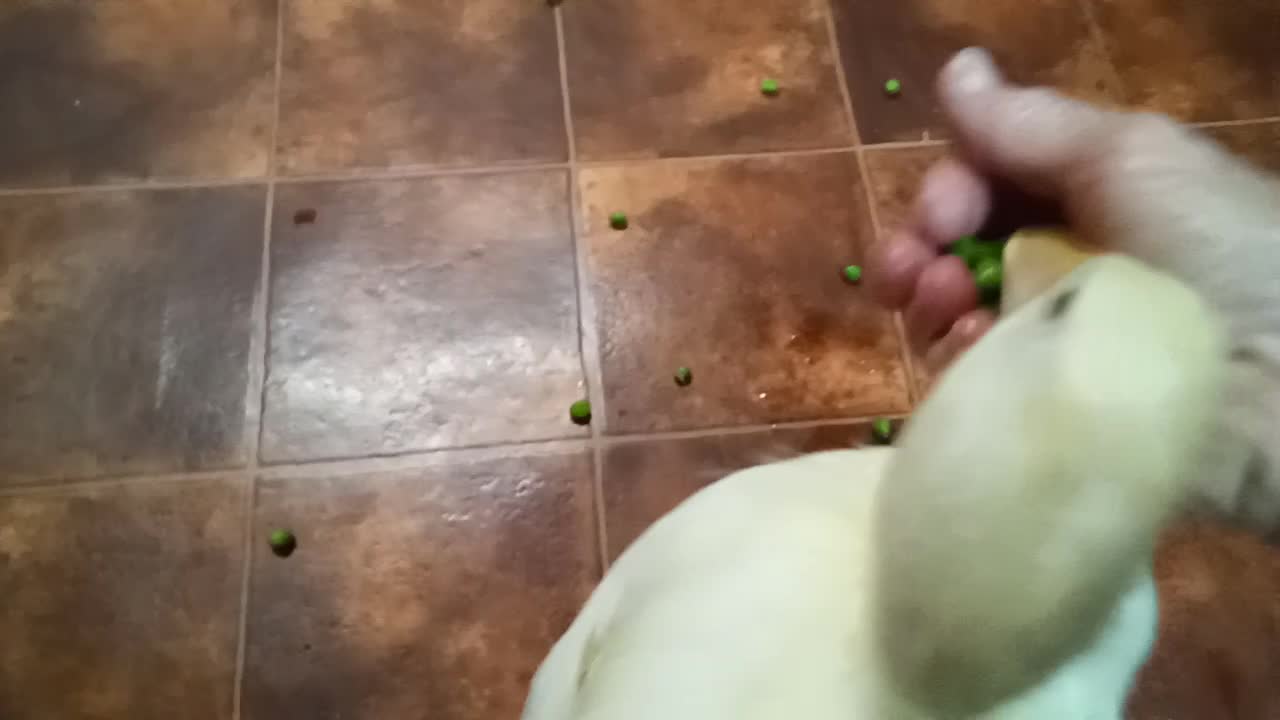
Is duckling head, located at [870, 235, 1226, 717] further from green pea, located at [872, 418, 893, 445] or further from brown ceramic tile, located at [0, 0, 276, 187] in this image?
brown ceramic tile, located at [0, 0, 276, 187]

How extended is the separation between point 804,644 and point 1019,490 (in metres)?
0.12

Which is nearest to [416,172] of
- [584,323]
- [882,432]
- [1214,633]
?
[584,323]

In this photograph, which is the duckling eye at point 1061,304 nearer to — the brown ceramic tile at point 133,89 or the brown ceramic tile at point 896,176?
the brown ceramic tile at point 896,176

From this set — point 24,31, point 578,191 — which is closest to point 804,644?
point 578,191

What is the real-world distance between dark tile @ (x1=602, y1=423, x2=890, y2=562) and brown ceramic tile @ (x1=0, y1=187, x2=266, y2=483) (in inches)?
12.6

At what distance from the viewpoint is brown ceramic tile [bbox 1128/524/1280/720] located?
89 centimetres

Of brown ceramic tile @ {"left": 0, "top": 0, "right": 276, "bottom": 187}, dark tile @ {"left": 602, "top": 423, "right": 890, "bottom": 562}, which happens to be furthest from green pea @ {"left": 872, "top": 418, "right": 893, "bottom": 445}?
brown ceramic tile @ {"left": 0, "top": 0, "right": 276, "bottom": 187}

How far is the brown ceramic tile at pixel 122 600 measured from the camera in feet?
2.84

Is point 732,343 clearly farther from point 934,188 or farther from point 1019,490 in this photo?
point 1019,490

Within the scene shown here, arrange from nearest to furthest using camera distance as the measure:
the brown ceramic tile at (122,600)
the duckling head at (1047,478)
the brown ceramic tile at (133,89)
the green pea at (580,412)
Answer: the duckling head at (1047,478), the brown ceramic tile at (122,600), the green pea at (580,412), the brown ceramic tile at (133,89)

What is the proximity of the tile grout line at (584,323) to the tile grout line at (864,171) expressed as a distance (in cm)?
28

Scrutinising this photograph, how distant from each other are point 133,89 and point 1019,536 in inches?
43.4

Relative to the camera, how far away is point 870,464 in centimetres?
42

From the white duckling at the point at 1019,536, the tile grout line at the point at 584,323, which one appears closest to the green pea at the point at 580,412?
the tile grout line at the point at 584,323
